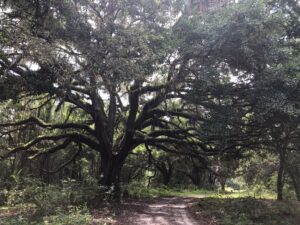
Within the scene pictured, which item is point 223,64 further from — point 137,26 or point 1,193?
point 1,193

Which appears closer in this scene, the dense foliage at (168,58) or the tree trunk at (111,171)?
the dense foliage at (168,58)

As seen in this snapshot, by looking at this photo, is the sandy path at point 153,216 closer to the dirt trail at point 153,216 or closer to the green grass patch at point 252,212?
the dirt trail at point 153,216

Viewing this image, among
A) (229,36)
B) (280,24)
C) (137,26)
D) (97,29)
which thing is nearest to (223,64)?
(229,36)

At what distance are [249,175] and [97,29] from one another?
1439 centimetres

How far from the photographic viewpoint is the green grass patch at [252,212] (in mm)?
11969

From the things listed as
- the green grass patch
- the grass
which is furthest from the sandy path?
the grass

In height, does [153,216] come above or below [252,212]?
below

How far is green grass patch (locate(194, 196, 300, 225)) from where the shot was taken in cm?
1197

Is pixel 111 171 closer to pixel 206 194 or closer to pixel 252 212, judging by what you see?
pixel 252 212

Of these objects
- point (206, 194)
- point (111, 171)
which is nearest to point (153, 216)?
point (111, 171)

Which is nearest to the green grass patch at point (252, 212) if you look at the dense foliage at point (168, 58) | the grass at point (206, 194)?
the dense foliage at point (168, 58)

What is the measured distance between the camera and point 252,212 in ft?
42.8

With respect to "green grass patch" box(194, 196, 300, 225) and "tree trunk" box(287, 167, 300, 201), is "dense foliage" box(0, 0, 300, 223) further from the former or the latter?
"green grass patch" box(194, 196, 300, 225)

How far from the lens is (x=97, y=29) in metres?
10.0
